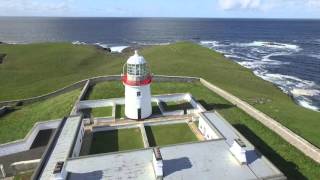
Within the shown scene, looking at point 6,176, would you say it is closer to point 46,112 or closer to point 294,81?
point 46,112

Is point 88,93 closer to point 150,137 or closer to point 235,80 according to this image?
point 150,137

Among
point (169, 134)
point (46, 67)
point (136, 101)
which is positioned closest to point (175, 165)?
point (169, 134)

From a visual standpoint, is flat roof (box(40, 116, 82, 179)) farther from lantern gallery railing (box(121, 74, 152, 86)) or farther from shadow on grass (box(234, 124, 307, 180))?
shadow on grass (box(234, 124, 307, 180))

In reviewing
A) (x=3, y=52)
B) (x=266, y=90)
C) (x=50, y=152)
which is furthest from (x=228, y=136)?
(x=3, y=52)

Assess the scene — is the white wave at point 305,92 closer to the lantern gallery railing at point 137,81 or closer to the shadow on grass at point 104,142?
the lantern gallery railing at point 137,81

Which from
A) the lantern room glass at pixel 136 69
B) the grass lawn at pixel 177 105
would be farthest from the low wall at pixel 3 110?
the grass lawn at pixel 177 105
